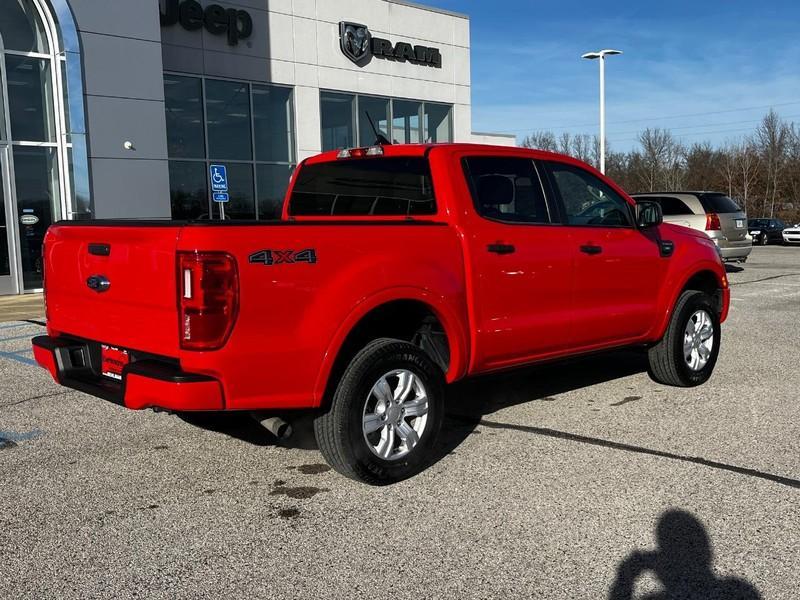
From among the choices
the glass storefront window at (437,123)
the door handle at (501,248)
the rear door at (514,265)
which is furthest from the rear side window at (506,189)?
the glass storefront window at (437,123)

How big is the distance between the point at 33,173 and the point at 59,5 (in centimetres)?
310

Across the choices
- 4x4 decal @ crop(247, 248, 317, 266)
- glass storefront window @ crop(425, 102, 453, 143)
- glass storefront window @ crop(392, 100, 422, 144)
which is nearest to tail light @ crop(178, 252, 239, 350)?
4x4 decal @ crop(247, 248, 317, 266)

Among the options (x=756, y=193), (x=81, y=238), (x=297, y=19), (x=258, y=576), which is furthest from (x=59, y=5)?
(x=756, y=193)

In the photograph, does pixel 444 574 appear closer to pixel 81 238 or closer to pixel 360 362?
pixel 360 362

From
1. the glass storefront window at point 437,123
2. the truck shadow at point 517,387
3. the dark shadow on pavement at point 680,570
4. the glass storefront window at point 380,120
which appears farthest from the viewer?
the glass storefront window at point 437,123

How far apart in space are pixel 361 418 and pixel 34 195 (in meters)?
13.2

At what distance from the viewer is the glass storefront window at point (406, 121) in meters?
22.8

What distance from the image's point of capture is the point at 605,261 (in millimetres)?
5641

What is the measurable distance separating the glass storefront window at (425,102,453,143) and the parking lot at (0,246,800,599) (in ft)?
59.9

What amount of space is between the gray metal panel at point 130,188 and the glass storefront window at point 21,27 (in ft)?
7.81

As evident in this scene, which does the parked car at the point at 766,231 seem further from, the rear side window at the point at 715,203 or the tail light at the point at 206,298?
the tail light at the point at 206,298

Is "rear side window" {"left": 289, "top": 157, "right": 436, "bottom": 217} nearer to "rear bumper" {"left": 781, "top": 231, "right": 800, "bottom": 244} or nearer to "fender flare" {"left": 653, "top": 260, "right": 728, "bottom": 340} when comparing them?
"fender flare" {"left": 653, "top": 260, "right": 728, "bottom": 340}

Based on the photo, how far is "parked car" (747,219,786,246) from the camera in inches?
1378

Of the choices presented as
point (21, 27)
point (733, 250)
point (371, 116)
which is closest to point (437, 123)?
point (371, 116)
